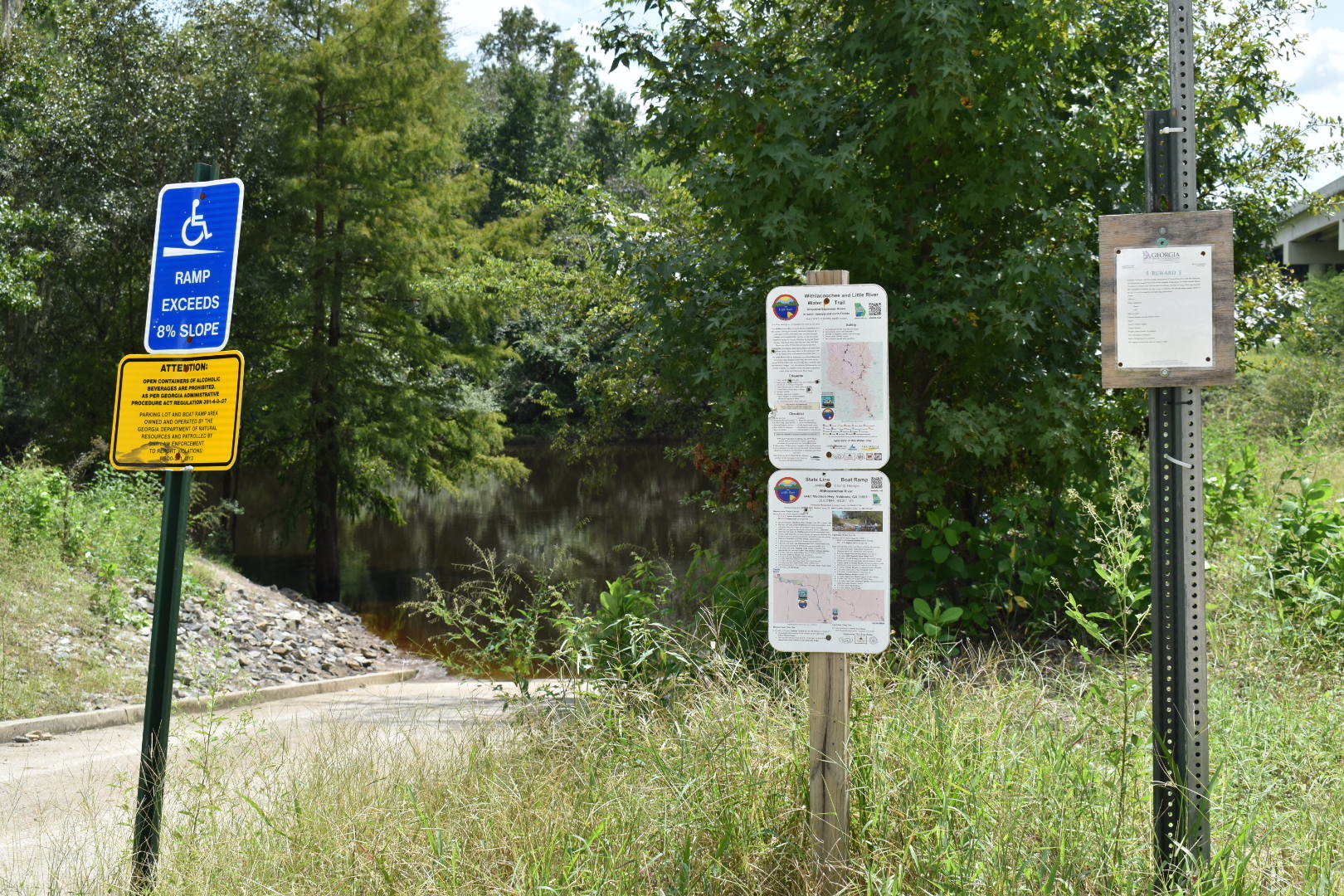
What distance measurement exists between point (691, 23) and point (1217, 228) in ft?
18.1

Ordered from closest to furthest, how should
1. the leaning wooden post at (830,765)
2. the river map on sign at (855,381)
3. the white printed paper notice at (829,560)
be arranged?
the leaning wooden post at (830,765) → the white printed paper notice at (829,560) → the river map on sign at (855,381)

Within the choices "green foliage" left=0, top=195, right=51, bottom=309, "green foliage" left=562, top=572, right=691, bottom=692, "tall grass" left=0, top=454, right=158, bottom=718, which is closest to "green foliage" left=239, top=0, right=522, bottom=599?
"green foliage" left=0, top=195, right=51, bottom=309

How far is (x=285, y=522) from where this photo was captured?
68.4 feet

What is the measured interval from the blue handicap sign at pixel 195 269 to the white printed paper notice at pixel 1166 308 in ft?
9.85

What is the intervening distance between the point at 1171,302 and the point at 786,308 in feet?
3.88

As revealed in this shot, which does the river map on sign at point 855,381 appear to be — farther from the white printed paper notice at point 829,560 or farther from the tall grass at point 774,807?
the tall grass at point 774,807

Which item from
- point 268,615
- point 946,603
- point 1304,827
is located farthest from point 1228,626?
point 268,615

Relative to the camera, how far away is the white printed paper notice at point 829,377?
3.70 meters

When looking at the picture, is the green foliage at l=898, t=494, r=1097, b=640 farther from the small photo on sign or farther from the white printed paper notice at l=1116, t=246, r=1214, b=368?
the white printed paper notice at l=1116, t=246, r=1214, b=368

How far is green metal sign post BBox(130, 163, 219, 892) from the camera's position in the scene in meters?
3.74

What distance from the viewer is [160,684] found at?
3939mm

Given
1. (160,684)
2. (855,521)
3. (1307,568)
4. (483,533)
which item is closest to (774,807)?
(855,521)

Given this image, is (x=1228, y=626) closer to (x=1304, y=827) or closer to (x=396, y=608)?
(x=1304, y=827)

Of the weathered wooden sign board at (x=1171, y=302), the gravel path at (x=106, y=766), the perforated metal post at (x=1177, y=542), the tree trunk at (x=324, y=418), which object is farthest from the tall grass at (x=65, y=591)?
the weathered wooden sign board at (x=1171, y=302)
